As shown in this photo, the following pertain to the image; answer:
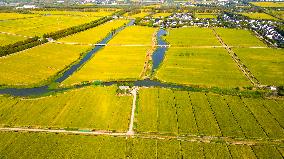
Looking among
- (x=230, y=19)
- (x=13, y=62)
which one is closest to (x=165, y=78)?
(x=13, y=62)

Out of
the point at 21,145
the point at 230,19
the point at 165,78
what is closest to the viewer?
the point at 21,145

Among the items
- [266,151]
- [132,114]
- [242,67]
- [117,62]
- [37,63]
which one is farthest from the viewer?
[117,62]

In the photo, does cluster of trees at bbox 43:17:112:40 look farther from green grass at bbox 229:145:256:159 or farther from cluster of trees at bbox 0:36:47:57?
green grass at bbox 229:145:256:159

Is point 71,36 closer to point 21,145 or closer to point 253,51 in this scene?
point 253,51

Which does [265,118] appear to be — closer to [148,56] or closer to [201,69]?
[201,69]

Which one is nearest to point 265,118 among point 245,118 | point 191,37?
point 245,118

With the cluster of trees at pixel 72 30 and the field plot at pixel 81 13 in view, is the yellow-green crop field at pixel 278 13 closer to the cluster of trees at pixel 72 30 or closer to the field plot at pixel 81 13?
the field plot at pixel 81 13
